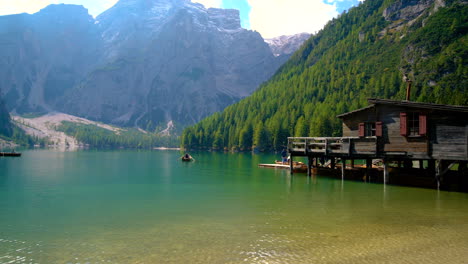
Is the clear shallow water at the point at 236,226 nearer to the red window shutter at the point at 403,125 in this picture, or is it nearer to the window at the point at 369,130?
the red window shutter at the point at 403,125

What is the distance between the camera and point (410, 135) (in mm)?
35688

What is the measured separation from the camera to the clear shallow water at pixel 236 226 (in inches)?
613

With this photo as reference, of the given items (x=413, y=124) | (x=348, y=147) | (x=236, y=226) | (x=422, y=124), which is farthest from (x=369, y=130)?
(x=236, y=226)

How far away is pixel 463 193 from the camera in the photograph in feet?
110

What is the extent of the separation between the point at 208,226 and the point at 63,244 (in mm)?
7610

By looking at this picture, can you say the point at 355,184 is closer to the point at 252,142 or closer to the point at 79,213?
the point at 79,213

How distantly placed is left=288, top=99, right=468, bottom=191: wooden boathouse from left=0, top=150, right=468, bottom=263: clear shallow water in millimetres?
3695

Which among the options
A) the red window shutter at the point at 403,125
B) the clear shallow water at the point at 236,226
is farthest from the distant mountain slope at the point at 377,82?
the clear shallow water at the point at 236,226

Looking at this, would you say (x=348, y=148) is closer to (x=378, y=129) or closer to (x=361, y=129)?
(x=361, y=129)

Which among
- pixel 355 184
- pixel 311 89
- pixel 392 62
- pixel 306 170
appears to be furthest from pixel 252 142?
pixel 355 184

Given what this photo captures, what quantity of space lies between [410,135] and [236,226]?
23466 millimetres

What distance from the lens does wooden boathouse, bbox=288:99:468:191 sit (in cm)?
3268

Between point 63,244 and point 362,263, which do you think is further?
point 63,244

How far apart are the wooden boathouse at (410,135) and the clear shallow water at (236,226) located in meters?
3.70
